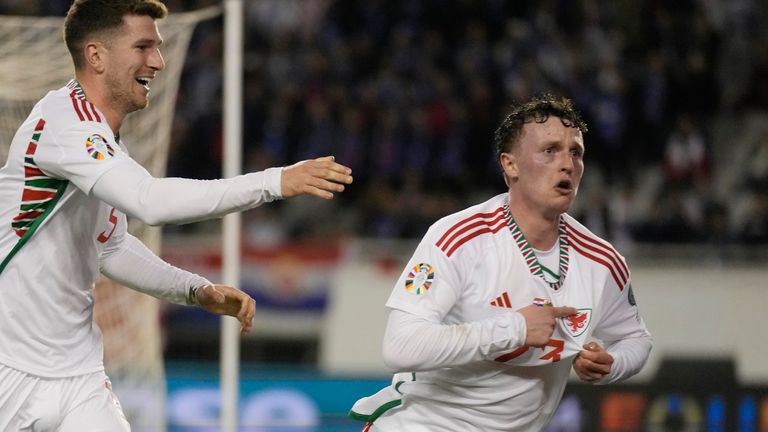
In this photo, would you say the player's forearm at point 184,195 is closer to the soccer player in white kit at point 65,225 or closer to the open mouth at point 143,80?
the soccer player in white kit at point 65,225

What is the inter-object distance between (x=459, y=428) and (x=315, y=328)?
21.0 feet

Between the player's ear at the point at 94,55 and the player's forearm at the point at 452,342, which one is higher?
the player's ear at the point at 94,55

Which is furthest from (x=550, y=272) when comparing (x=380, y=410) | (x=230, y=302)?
(x=230, y=302)

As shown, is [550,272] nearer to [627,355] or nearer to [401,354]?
[627,355]

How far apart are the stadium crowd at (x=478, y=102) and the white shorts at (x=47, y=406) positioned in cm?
758

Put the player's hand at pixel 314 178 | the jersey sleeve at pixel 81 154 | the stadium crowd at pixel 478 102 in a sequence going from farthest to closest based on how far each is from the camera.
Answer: the stadium crowd at pixel 478 102, the jersey sleeve at pixel 81 154, the player's hand at pixel 314 178

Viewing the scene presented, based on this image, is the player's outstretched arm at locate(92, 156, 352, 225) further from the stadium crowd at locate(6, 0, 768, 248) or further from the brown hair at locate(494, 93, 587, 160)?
the stadium crowd at locate(6, 0, 768, 248)

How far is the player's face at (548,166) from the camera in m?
4.53

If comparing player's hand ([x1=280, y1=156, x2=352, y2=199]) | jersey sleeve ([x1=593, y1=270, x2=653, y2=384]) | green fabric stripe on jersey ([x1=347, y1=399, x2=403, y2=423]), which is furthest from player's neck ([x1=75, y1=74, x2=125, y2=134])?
jersey sleeve ([x1=593, y1=270, x2=653, y2=384])

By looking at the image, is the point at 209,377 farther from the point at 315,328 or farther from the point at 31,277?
the point at 31,277

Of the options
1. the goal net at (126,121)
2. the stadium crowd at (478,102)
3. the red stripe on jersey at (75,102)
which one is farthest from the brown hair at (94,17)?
the stadium crowd at (478,102)

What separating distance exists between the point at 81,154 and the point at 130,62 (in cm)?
42

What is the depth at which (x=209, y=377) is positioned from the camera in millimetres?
9945

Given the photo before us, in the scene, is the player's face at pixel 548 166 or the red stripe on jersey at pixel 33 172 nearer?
the red stripe on jersey at pixel 33 172
